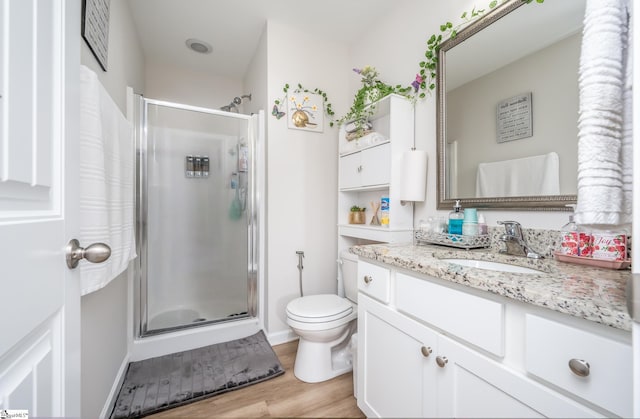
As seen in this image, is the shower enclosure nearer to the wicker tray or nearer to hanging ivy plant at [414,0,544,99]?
hanging ivy plant at [414,0,544,99]

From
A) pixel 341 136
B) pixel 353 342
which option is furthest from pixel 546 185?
pixel 341 136

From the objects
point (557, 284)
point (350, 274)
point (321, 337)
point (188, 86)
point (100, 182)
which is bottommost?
point (321, 337)

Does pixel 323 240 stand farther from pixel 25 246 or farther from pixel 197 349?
pixel 25 246

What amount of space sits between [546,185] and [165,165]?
215 centimetres

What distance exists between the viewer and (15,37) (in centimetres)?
38

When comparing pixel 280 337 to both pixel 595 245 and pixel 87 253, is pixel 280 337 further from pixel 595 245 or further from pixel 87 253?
pixel 595 245

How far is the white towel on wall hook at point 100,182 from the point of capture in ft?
2.87

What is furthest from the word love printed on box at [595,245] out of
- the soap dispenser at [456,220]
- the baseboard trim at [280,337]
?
the baseboard trim at [280,337]

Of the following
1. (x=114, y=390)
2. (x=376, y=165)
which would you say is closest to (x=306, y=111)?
(x=376, y=165)

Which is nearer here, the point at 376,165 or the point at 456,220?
the point at 456,220

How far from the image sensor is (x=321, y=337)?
1394 millimetres

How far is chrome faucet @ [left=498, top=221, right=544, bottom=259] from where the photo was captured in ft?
3.21

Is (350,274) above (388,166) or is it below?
below

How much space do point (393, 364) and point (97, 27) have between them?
5.84 ft
